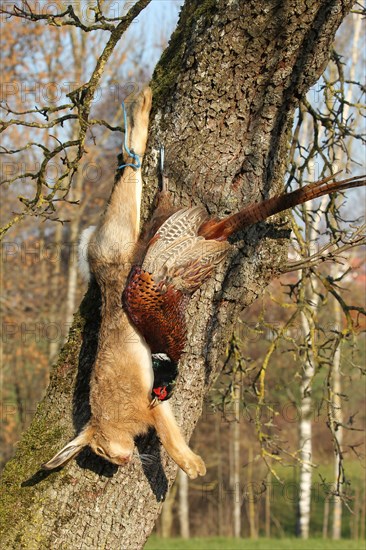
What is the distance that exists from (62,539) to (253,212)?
1836 mm

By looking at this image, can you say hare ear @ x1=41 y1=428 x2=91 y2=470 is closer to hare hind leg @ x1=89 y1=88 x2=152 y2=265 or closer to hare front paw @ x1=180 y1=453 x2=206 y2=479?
hare front paw @ x1=180 y1=453 x2=206 y2=479

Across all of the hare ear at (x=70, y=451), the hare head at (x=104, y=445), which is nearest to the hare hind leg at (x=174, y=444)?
the hare head at (x=104, y=445)

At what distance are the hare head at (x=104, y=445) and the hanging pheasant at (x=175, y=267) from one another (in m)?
0.24

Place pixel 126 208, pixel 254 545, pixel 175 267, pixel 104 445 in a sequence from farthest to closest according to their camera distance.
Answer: pixel 254 545 → pixel 126 208 → pixel 104 445 → pixel 175 267

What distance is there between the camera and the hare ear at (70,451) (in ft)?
10.7

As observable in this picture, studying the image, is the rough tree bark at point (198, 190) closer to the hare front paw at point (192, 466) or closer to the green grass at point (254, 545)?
the hare front paw at point (192, 466)

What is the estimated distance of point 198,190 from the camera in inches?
139

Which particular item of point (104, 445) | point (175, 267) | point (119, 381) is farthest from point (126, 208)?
A: point (104, 445)

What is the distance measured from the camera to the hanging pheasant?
3.18 meters

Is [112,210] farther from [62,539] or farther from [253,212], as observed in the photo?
[62,539]

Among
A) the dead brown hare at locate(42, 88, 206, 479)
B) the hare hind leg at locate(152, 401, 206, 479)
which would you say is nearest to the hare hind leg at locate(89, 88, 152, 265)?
the dead brown hare at locate(42, 88, 206, 479)

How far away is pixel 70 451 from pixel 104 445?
6.4 inches

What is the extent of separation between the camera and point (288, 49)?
11.5 feet

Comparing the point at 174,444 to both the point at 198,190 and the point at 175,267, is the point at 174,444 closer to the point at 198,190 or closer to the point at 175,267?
the point at 175,267
